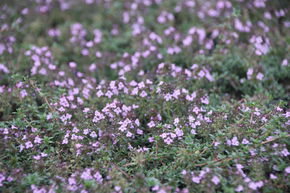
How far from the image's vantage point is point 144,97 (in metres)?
3.82

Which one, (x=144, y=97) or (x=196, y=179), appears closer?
(x=196, y=179)

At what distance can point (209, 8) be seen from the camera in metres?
5.64

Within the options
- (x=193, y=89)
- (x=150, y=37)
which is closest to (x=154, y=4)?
(x=150, y=37)

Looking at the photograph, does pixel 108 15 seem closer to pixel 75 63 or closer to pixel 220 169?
pixel 75 63

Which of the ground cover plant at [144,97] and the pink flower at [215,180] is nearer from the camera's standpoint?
the pink flower at [215,180]

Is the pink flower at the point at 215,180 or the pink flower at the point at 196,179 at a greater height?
the pink flower at the point at 215,180

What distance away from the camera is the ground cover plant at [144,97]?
3.07m

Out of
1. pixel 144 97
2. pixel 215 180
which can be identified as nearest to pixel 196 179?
pixel 215 180

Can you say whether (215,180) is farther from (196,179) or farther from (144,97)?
(144,97)

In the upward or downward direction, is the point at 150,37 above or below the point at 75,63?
above

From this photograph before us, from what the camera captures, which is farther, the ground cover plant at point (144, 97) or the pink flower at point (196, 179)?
the ground cover plant at point (144, 97)

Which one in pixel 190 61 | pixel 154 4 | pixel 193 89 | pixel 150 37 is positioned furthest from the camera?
pixel 154 4

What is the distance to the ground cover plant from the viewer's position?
121 inches

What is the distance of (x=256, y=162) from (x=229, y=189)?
0.37 meters
